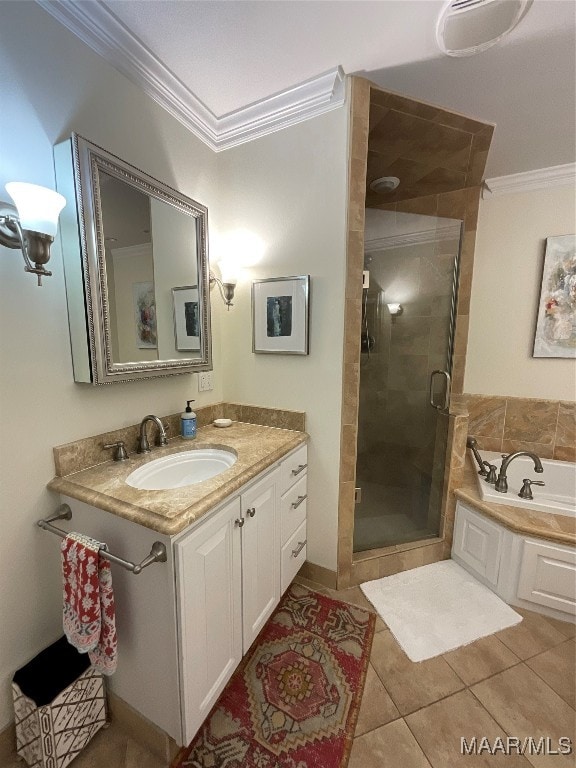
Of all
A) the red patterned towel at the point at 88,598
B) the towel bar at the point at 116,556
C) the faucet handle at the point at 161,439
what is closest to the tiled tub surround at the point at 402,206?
the faucet handle at the point at 161,439

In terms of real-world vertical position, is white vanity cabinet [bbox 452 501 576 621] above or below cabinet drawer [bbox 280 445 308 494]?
below

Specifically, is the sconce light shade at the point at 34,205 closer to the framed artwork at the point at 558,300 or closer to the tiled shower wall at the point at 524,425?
the tiled shower wall at the point at 524,425

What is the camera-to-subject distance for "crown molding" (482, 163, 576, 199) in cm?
204

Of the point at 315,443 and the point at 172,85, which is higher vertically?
the point at 172,85

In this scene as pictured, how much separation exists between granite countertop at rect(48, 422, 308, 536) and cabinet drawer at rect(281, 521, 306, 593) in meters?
0.52

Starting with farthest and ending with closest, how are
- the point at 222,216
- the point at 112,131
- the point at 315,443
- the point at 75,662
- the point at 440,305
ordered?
1. the point at 440,305
2. the point at 222,216
3. the point at 315,443
4. the point at 112,131
5. the point at 75,662

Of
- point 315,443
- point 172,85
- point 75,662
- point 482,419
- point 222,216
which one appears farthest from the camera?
point 482,419

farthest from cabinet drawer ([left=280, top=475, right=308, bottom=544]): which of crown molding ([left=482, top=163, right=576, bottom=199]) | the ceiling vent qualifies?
crown molding ([left=482, top=163, right=576, bottom=199])

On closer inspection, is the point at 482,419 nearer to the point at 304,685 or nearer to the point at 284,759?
the point at 304,685

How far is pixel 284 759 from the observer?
0.99m

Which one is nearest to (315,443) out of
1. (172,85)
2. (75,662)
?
(75,662)

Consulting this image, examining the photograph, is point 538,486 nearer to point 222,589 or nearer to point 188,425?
point 222,589

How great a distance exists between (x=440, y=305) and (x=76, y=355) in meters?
2.26
